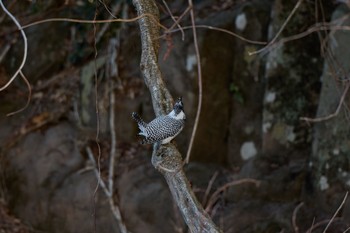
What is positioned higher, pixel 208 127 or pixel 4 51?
pixel 4 51

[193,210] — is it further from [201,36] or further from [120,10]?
[120,10]

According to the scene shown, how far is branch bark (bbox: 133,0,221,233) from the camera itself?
2697 millimetres

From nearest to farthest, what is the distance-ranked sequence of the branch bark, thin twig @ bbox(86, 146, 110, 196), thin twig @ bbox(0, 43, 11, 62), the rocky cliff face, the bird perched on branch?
the branch bark < the bird perched on branch < the rocky cliff face < thin twig @ bbox(86, 146, 110, 196) < thin twig @ bbox(0, 43, 11, 62)

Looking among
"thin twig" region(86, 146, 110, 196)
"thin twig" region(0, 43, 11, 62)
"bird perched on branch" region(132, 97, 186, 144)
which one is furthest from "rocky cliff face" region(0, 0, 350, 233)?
"bird perched on branch" region(132, 97, 186, 144)

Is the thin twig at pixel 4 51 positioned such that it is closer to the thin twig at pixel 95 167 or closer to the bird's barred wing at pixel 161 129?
the thin twig at pixel 95 167

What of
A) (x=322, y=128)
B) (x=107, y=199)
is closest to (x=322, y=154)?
(x=322, y=128)

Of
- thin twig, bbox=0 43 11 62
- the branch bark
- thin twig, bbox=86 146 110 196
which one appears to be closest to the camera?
the branch bark

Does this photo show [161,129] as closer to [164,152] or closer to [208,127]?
[164,152]

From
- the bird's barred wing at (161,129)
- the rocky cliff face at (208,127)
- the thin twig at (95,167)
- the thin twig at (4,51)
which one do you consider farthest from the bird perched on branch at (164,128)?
the thin twig at (4,51)

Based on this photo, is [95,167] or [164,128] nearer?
[164,128]

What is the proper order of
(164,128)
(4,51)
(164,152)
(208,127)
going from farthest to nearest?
(4,51), (208,127), (164,128), (164,152)

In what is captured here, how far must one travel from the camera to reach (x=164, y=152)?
3.29 m

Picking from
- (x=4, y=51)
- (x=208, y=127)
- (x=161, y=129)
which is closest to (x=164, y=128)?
(x=161, y=129)

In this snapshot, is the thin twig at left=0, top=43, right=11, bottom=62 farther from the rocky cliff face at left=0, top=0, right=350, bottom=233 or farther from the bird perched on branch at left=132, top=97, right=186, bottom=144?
the bird perched on branch at left=132, top=97, right=186, bottom=144
